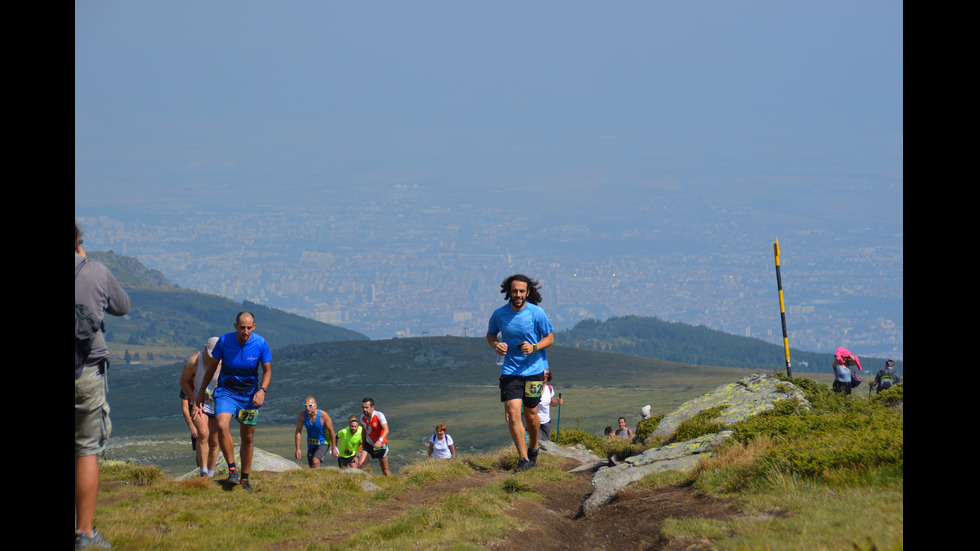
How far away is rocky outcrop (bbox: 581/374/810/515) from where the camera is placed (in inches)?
413

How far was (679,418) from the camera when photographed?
1554cm

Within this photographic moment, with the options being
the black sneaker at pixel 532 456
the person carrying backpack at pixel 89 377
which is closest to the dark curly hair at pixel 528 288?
the black sneaker at pixel 532 456

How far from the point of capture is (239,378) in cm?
1038

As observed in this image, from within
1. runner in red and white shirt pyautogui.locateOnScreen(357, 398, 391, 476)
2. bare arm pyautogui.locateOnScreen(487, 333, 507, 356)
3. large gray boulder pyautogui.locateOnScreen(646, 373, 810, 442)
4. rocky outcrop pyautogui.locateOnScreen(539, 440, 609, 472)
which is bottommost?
rocky outcrop pyautogui.locateOnScreen(539, 440, 609, 472)

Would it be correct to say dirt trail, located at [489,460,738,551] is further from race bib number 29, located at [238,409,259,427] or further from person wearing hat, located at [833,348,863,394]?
person wearing hat, located at [833,348,863,394]

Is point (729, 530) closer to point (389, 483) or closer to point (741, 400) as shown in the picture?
point (389, 483)

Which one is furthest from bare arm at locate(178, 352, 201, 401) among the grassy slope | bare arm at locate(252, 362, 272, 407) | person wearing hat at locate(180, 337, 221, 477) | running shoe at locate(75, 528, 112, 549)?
running shoe at locate(75, 528, 112, 549)

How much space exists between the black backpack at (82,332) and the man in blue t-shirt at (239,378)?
168 inches

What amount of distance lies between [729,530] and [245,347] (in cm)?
638

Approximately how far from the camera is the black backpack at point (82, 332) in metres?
5.83

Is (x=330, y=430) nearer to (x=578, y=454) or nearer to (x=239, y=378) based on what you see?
(x=578, y=454)

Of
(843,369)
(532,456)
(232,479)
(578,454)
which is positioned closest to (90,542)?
(232,479)

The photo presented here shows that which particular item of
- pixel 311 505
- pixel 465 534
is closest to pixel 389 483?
pixel 311 505
